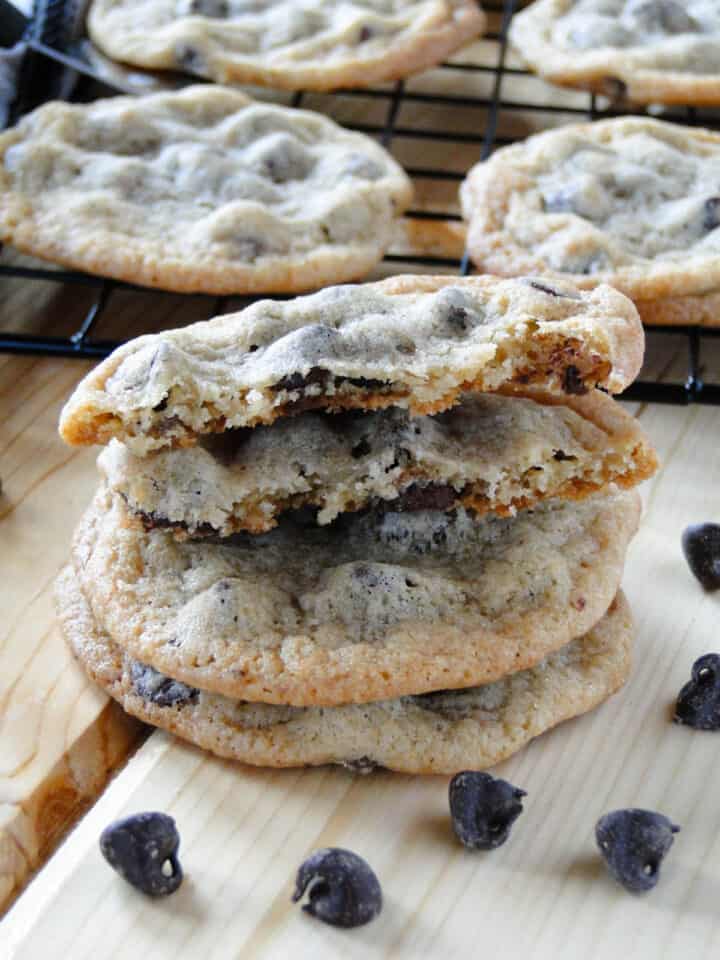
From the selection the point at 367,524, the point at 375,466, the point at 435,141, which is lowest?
the point at 435,141

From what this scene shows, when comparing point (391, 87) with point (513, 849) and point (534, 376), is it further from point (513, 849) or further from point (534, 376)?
point (513, 849)

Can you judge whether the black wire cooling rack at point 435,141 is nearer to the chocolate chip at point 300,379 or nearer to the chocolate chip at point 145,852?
the chocolate chip at point 300,379

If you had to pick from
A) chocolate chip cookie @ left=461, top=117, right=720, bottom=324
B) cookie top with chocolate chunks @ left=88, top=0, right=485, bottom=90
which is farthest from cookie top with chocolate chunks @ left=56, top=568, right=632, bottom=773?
cookie top with chocolate chunks @ left=88, top=0, right=485, bottom=90

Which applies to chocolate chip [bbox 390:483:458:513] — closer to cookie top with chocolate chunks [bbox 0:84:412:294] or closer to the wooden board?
the wooden board

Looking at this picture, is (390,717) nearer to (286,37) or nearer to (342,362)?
(342,362)

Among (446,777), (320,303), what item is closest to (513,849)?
(446,777)

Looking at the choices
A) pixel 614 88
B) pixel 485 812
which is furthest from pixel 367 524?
pixel 614 88
